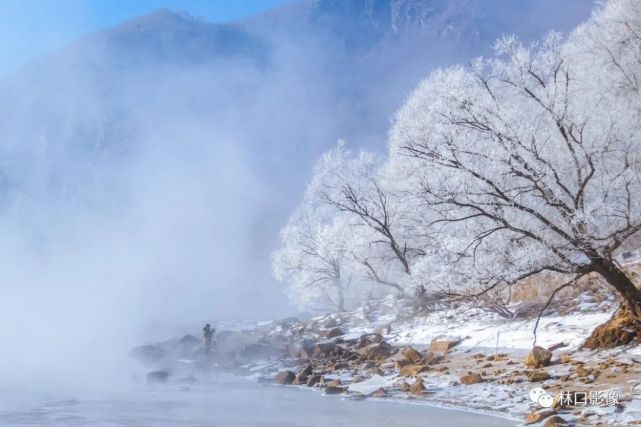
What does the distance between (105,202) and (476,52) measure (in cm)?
10285

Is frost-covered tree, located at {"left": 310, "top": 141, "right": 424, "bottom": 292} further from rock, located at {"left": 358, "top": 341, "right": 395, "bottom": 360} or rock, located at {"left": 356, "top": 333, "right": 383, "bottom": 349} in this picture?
rock, located at {"left": 358, "top": 341, "right": 395, "bottom": 360}

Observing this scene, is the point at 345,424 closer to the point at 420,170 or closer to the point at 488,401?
the point at 488,401

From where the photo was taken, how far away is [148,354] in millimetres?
30141

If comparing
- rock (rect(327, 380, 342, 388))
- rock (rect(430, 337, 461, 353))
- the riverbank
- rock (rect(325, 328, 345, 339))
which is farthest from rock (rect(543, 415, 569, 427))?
rock (rect(325, 328, 345, 339))

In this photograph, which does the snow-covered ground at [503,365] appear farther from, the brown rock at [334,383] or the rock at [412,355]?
the rock at [412,355]

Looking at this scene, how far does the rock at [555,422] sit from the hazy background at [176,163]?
57566 mm

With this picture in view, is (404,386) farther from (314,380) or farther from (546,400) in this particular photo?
(546,400)

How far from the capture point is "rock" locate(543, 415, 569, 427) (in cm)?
829

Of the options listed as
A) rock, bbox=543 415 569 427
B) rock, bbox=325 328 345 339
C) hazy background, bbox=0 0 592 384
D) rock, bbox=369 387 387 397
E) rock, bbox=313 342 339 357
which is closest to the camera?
rock, bbox=543 415 569 427

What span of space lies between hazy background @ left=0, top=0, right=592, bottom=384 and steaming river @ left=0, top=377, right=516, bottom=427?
158ft

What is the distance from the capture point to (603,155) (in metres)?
12.6

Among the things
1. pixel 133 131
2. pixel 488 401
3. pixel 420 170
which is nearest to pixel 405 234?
pixel 420 170

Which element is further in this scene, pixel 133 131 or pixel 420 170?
pixel 133 131

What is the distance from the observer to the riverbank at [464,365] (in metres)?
9.97
